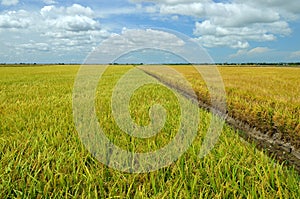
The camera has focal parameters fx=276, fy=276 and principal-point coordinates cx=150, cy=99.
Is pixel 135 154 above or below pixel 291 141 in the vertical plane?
above

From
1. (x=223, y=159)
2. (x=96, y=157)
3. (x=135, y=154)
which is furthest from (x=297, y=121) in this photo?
(x=96, y=157)

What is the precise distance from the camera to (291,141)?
4297 mm

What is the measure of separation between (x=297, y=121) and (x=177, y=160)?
268 cm

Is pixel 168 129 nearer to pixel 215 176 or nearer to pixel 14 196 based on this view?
pixel 215 176

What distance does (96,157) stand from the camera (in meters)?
2.69

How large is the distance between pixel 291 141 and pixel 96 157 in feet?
10.4

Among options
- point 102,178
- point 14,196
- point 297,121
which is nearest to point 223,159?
point 102,178

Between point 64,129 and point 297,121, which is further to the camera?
point 297,121

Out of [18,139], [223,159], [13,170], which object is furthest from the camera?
[18,139]

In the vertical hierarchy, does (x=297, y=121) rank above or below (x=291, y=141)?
above

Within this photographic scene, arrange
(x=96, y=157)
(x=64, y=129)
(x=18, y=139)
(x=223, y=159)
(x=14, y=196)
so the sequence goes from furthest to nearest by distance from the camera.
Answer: (x=64, y=129) < (x=18, y=139) < (x=96, y=157) < (x=223, y=159) < (x=14, y=196)

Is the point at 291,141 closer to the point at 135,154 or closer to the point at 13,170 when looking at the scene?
the point at 135,154

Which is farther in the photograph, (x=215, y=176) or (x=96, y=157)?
(x=96, y=157)

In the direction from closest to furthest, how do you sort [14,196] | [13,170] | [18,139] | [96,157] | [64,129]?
[14,196] → [13,170] → [96,157] → [18,139] → [64,129]
